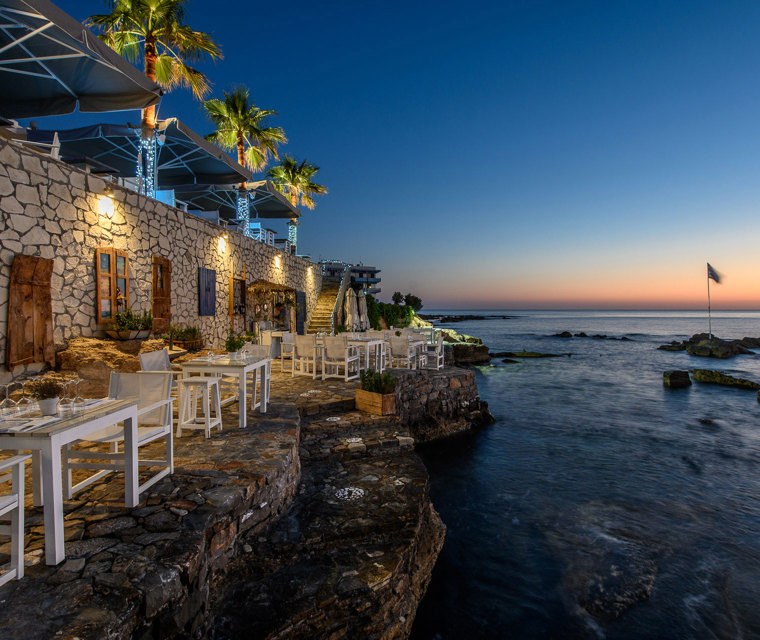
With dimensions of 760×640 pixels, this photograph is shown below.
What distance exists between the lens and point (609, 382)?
1895 centimetres

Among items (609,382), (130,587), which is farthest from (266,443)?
(609,382)

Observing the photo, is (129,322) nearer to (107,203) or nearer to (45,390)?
(107,203)

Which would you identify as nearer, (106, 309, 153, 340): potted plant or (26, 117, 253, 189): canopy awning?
(106, 309, 153, 340): potted plant

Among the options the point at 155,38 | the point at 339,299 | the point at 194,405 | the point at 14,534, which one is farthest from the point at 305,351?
the point at 339,299

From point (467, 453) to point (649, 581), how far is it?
4.14m

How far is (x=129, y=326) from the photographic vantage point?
6820 millimetres

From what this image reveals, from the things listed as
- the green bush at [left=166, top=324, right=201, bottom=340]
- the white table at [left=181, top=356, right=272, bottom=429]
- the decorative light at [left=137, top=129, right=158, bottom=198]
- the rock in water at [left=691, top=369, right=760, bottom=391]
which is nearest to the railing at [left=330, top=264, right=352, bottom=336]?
the green bush at [left=166, top=324, right=201, bottom=340]

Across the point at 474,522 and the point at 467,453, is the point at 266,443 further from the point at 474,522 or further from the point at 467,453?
the point at 467,453

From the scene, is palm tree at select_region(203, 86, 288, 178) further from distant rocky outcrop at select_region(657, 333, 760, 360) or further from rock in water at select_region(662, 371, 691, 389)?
distant rocky outcrop at select_region(657, 333, 760, 360)

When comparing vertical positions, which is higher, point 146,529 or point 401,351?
point 401,351

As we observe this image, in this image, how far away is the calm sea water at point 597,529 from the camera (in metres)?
3.98

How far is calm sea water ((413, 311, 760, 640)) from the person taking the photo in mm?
3979

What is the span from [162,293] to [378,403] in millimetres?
5492

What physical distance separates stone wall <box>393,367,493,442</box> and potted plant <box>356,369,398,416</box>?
1325 mm
